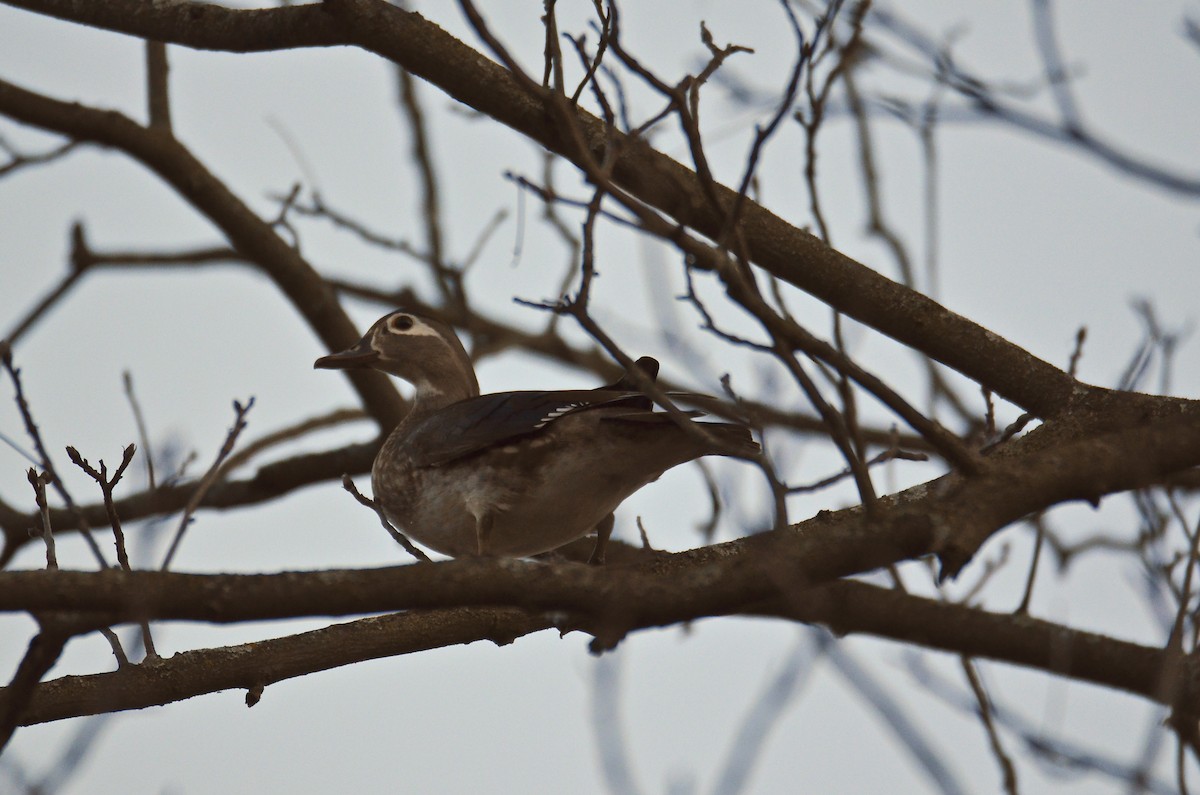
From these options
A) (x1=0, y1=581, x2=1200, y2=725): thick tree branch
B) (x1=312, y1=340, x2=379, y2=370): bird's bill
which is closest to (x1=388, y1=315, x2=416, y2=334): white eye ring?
(x1=312, y1=340, x2=379, y2=370): bird's bill

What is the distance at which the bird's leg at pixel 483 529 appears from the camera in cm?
542

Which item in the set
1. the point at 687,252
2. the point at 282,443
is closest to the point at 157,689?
the point at 687,252

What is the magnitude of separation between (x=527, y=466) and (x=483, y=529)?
0.99 ft

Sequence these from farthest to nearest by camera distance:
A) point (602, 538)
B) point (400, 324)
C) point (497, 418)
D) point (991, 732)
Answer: point (400, 324) → point (602, 538) → point (497, 418) → point (991, 732)

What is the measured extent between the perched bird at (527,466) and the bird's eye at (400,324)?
113 centimetres

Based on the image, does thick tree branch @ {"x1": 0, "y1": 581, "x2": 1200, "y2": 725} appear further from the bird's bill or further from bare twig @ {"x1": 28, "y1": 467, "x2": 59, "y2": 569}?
the bird's bill

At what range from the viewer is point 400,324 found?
7.10 metres

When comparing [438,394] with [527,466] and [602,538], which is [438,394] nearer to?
[602,538]

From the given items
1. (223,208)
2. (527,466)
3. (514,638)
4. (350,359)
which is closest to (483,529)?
(527,466)

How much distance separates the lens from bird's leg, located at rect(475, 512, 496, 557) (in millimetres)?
5418

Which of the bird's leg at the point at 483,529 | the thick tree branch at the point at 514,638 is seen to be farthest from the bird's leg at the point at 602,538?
the thick tree branch at the point at 514,638

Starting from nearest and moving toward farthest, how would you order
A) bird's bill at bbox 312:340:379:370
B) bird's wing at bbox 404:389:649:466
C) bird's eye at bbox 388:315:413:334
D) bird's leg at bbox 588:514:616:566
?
bird's wing at bbox 404:389:649:466
bird's leg at bbox 588:514:616:566
bird's bill at bbox 312:340:379:370
bird's eye at bbox 388:315:413:334

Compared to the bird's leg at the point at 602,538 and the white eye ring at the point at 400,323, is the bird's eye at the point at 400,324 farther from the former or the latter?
the bird's leg at the point at 602,538

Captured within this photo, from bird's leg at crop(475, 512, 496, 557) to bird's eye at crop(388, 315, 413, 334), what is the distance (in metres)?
1.87
